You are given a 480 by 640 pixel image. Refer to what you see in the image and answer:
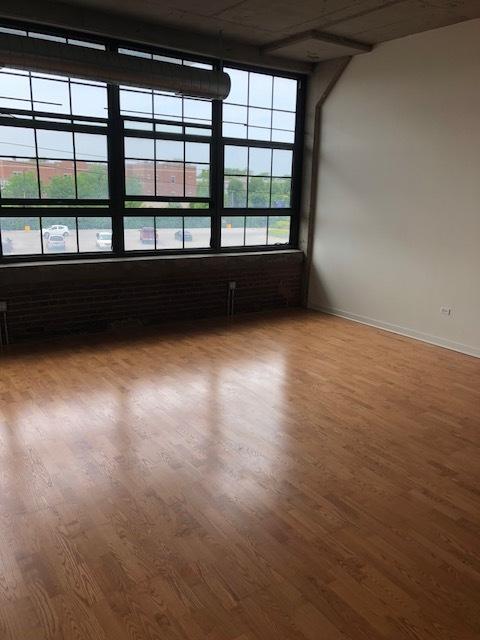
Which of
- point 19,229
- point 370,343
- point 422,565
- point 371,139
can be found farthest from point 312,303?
point 422,565

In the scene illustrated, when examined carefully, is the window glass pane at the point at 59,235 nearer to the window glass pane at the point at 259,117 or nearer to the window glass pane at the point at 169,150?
the window glass pane at the point at 169,150

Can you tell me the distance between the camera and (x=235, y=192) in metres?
6.37

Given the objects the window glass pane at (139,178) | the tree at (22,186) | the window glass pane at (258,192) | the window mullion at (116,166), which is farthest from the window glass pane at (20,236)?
the window glass pane at (258,192)

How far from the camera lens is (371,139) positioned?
587 centimetres

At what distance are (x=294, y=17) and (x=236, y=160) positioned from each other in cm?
178

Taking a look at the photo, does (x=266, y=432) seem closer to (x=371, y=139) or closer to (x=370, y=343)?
(x=370, y=343)

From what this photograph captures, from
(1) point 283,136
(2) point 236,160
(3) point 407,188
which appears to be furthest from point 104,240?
→ (3) point 407,188

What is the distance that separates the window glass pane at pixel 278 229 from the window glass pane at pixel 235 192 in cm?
53

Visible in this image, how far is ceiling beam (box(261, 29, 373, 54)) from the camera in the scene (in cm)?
530

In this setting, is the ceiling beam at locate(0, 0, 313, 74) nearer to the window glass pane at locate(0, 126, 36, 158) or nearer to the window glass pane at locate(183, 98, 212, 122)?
the window glass pane at locate(183, 98, 212, 122)

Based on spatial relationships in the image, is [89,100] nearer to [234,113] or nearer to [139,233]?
[139,233]

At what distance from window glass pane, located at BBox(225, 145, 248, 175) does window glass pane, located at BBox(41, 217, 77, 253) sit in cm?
202

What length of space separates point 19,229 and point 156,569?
400 cm

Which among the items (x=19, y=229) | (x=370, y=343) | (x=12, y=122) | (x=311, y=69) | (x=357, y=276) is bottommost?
(x=370, y=343)
